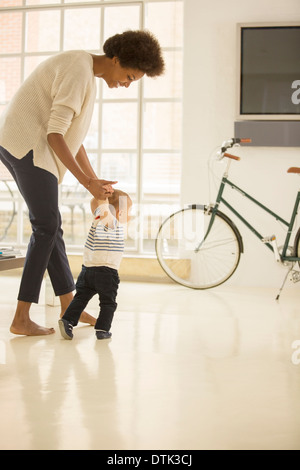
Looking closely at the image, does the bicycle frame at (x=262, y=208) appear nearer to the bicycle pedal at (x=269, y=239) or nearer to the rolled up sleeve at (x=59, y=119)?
the bicycle pedal at (x=269, y=239)

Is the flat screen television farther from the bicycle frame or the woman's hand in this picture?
the woman's hand

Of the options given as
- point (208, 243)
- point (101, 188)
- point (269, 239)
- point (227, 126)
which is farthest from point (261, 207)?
point (101, 188)

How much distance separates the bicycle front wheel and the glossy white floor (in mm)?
870

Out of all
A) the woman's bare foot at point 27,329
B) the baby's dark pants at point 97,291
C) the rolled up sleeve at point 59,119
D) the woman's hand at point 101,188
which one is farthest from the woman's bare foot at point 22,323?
the rolled up sleeve at point 59,119

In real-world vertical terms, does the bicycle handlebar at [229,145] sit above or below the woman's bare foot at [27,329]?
above

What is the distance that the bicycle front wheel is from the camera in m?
3.55

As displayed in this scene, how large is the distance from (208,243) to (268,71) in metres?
1.22

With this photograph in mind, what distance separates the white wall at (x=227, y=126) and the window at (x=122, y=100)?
10 centimetres

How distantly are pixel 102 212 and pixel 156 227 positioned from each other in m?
1.99

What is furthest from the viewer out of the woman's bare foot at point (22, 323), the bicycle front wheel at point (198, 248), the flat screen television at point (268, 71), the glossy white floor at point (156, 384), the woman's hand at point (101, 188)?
the flat screen television at point (268, 71)

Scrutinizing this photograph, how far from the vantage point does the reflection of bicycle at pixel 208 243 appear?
3465 millimetres

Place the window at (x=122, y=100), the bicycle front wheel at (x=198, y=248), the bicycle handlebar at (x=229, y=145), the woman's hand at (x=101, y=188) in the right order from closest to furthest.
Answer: the woman's hand at (x=101, y=188) → the bicycle handlebar at (x=229, y=145) → the bicycle front wheel at (x=198, y=248) → the window at (x=122, y=100)

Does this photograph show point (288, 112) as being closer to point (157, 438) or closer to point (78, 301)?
point (78, 301)

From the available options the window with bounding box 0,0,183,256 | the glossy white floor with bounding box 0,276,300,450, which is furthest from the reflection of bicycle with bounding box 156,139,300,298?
the glossy white floor with bounding box 0,276,300,450
